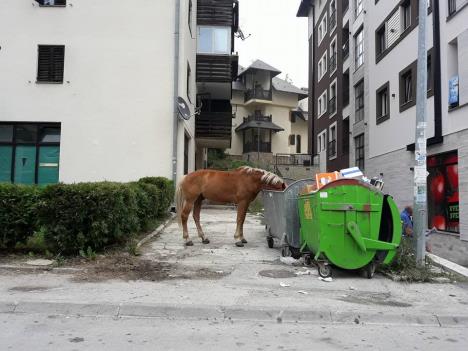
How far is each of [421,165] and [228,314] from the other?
478 centimetres

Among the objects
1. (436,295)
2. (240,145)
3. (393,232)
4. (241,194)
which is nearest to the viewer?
(436,295)

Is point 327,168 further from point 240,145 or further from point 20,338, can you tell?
point 20,338

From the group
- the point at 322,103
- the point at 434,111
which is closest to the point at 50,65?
the point at 434,111

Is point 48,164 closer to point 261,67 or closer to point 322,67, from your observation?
point 322,67

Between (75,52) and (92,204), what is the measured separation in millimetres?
11736

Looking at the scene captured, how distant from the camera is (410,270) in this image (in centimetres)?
798

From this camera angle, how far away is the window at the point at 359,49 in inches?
1093

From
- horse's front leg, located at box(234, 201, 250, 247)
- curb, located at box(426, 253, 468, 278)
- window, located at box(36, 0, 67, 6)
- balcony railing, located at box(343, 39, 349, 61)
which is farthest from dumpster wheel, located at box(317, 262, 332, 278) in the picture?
balcony railing, located at box(343, 39, 349, 61)

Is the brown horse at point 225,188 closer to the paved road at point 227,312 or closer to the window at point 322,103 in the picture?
the paved road at point 227,312

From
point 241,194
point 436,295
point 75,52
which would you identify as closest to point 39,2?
point 75,52

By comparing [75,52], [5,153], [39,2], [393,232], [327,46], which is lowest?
[393,232]

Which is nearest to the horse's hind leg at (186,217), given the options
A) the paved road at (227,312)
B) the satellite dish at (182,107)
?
the paved road at (227,312)

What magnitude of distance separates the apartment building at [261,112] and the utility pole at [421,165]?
39.5 meters

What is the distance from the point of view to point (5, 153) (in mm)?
18391
